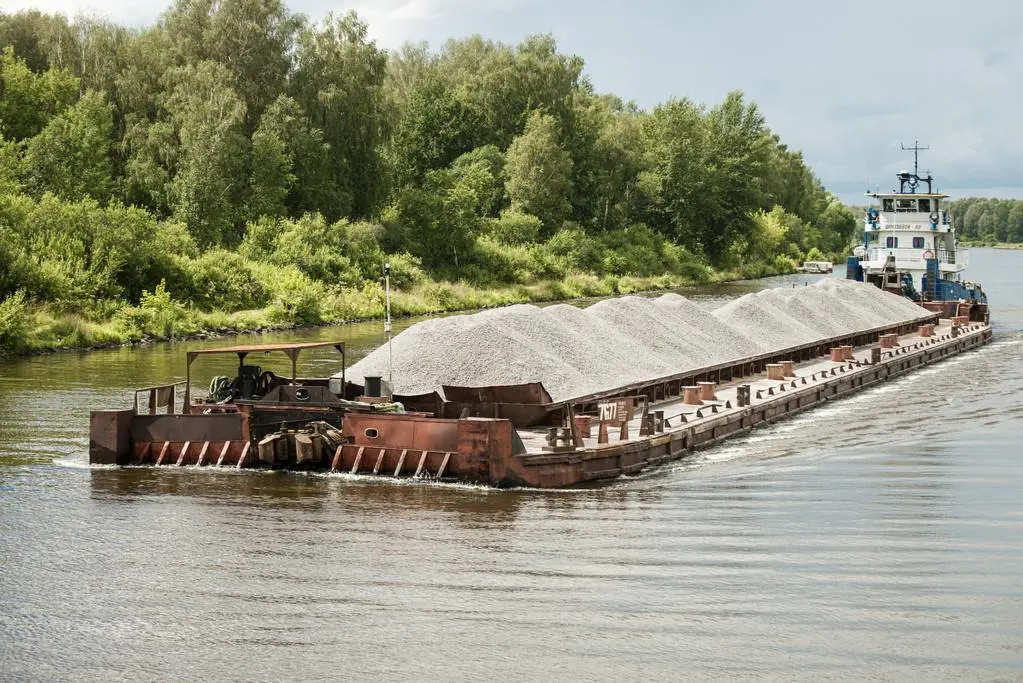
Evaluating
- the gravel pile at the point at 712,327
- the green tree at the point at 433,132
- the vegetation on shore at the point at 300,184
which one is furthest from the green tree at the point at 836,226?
the gravel pile at the point at 712,327

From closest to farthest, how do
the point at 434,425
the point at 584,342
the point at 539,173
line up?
the point at 434,425, the point at 584,342, the point at 539,173

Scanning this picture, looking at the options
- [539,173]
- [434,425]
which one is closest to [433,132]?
[539,173]

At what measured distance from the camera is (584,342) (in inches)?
1061

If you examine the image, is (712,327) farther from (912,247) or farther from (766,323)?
(912,247)

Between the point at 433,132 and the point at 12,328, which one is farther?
the point at 433,132

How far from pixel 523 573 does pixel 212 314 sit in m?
37.1

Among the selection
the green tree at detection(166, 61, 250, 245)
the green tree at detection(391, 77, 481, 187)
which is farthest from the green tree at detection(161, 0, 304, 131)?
the green tree at detection(391, 77, 481, 187)

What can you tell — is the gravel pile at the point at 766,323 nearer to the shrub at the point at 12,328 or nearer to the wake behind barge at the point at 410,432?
the wake behind barge at the point at 410,432

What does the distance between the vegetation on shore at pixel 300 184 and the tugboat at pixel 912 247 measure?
20435 millimetres

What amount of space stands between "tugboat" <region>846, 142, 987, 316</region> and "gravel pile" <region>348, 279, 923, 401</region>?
14240 millimetres

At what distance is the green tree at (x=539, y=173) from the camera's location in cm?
8062

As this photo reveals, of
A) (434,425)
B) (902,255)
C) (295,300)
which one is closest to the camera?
(434,425)

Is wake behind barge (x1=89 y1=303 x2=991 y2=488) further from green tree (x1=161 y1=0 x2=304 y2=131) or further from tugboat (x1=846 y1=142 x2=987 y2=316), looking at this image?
green tree (x1=161 y1=0 x2=304 y2=131)

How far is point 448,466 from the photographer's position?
19.4 m
